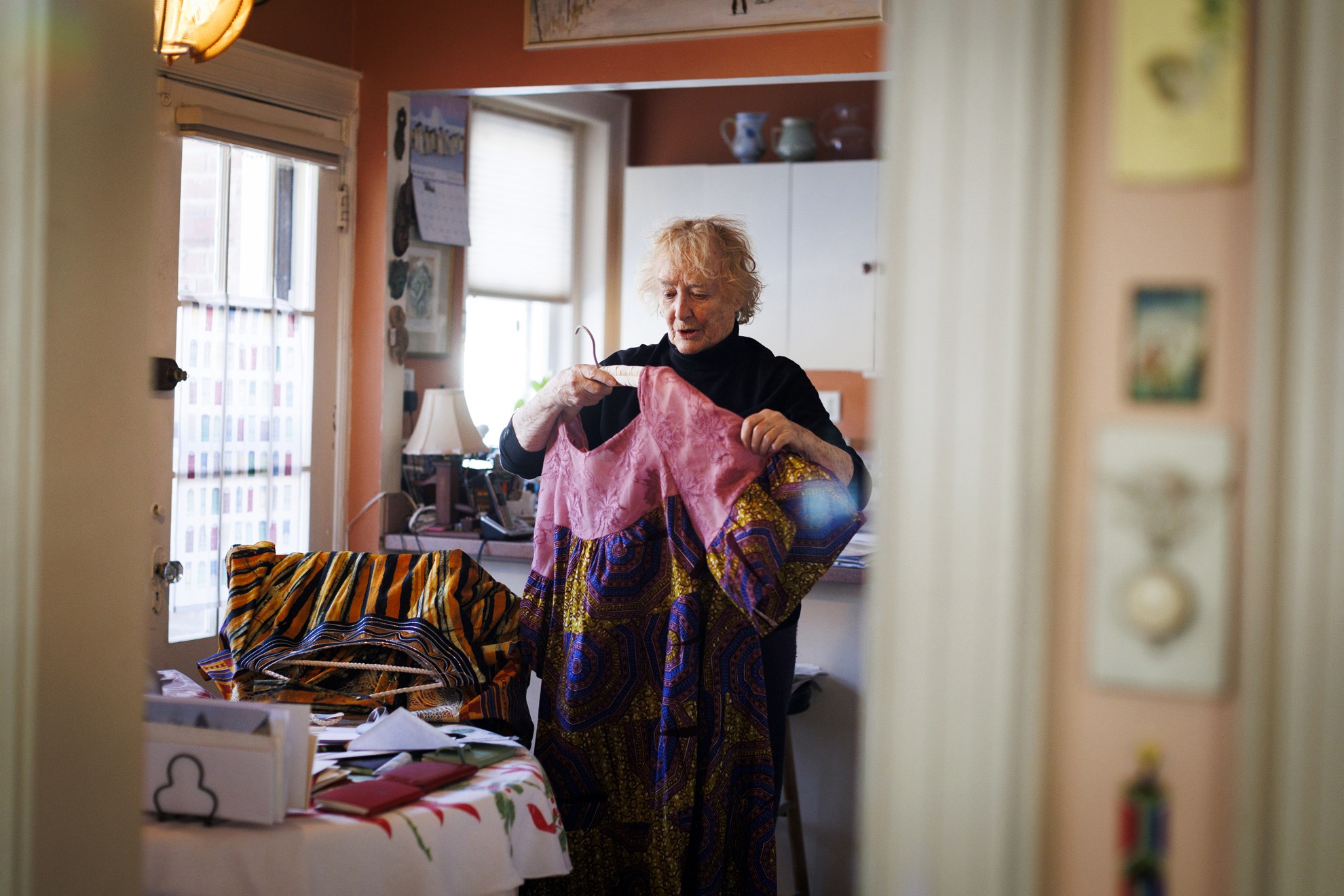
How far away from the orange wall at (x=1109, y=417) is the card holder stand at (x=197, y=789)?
40.8 inches

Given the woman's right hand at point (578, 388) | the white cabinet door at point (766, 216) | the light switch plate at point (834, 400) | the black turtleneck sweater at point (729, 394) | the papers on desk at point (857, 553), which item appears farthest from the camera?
the light switch plate at point (834, 400)

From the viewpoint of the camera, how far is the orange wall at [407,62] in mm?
3162

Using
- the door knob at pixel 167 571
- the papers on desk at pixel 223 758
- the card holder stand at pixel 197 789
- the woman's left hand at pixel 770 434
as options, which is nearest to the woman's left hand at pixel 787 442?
the woman's left hand at pixel 770 434

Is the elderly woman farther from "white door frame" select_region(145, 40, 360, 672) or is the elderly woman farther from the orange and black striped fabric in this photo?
"white door frame" select_region(145, 40, 360, 672)

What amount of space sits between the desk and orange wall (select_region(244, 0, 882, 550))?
2124mm

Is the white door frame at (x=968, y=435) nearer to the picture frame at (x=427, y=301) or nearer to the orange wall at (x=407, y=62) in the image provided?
the orange wall at (x=407, y=62)

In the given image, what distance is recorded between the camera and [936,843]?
71 centimetres

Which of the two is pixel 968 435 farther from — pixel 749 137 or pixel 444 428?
pixel 749 137

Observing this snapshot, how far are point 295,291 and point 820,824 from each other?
85.5 inches

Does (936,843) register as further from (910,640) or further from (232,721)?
(232,721)

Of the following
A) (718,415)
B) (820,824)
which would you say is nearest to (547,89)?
(718,415)

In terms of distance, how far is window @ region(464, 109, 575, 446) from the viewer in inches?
173

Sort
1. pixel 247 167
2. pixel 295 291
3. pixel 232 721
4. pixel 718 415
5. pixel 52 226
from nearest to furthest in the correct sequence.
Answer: pixel 52 226, pixel 232 721, pixel 718 415, pixel 247 167, pixel 295 291

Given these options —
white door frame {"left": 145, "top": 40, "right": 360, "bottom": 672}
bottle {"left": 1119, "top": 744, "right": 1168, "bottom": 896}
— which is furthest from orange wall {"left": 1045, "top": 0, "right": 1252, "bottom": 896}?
white door frame {"left": 145, "top": 40, "right": 360, "bottom": 672}
